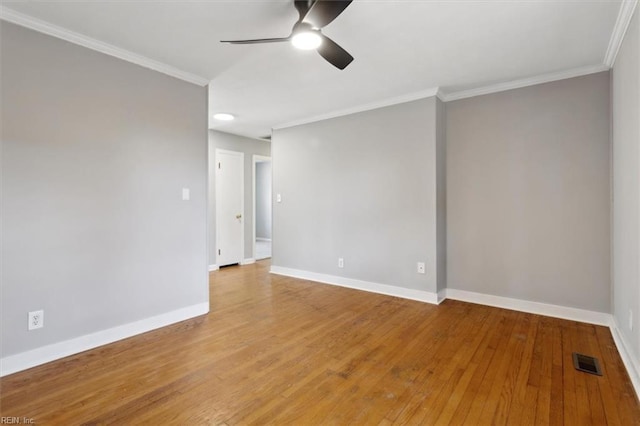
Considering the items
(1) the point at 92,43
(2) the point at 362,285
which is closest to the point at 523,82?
(2) the point at 362,285

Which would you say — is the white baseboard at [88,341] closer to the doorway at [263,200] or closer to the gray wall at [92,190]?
the gray wall at [92,190]

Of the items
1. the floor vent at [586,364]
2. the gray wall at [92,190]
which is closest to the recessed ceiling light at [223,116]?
the gray wall at [92,190]

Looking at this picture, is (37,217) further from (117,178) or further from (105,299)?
(105,299)

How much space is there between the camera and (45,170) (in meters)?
2.29

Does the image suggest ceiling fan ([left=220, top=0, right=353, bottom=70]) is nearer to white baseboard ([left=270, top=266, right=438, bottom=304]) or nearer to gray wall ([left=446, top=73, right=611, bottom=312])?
gray wall ([left=446, top=73, right=611, bottom=312])

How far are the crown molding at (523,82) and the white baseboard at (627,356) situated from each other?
2.30 m

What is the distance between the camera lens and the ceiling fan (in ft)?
5.75

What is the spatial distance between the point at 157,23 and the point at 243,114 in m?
2.22

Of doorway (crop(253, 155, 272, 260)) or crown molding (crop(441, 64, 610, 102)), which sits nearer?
crown molding (crop(441, 64, 610, 102))

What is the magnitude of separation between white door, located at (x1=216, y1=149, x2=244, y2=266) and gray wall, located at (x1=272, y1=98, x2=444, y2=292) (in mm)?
1009

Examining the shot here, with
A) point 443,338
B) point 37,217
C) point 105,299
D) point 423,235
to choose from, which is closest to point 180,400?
point 105,299

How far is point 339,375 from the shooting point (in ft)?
6.97

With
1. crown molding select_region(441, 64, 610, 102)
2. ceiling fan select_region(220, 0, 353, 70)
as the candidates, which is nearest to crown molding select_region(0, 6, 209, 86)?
ceiling fan select_region(220, 0, 353, 70)

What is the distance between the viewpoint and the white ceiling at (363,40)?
2.09 m
